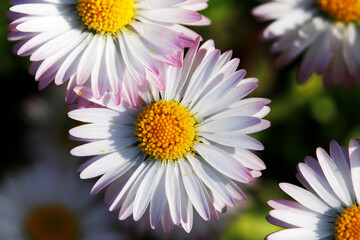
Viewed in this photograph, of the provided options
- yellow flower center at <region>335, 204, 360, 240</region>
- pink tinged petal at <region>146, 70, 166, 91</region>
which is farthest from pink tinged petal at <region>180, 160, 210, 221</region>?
yellow flower center at <region>335, 204, 360, 240</region>

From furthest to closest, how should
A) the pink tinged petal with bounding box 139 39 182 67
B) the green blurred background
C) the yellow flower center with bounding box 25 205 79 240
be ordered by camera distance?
the green blurred background < the yellow flower center with bounding box 25 205 79 240 < the pink tinged petal with bounding box 139 39 182 67

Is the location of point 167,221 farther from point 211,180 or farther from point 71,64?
point 71,64

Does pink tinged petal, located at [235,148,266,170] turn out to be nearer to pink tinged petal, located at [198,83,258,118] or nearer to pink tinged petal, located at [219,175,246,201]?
pink tinged petal, located at [219,175,246,201]

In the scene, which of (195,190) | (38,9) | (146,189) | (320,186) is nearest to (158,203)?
(146,189)

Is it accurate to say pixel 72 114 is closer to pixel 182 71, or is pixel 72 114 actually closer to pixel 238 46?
pixel 182 71

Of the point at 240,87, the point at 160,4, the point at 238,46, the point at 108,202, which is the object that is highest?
the point at 238,46

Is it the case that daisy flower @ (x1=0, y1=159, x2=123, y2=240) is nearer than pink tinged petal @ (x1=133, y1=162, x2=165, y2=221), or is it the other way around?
pink tinged petal @ (x1=133, y1=162, x2=165, y2=221)

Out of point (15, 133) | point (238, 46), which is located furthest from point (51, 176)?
point (238, 46)
